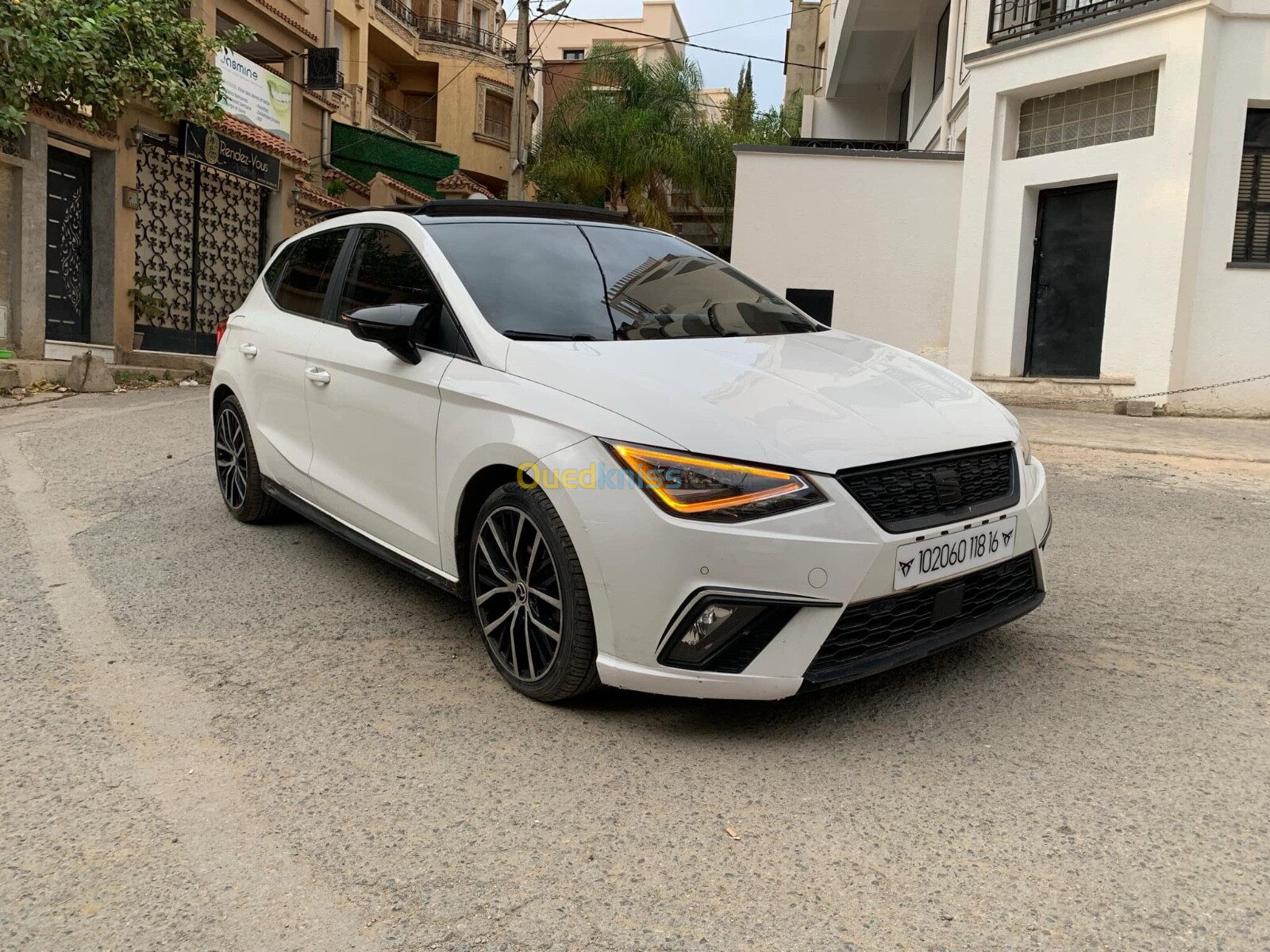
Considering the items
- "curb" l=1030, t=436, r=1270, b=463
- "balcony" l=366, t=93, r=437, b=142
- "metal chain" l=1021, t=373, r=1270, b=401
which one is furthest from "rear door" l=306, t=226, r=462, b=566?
"balcony" l=366, t=93, r=437, b=142

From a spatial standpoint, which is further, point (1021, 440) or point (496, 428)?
point (1021, 440)

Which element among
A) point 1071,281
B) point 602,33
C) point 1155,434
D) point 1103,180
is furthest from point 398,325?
point 602,33

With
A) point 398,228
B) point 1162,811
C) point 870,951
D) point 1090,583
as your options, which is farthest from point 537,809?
point 1090,583

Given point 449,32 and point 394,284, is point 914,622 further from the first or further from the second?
point 449,32

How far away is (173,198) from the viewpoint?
15984 mm

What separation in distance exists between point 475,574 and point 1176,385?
11143 millimetres

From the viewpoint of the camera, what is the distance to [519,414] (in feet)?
10.3

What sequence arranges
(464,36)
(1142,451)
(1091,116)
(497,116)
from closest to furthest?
(1142,451) < (1091,116) < (464,36) < (497,116)

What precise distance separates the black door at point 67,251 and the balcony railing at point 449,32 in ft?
70.5

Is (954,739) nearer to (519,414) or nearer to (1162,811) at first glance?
(1162,811)

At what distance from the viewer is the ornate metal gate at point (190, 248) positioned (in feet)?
50.6

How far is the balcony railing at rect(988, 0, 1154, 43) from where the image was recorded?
12344 millimetres

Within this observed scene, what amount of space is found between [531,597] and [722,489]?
2.55ft

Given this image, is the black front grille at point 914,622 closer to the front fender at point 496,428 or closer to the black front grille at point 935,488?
the black front grille at point 935,488
